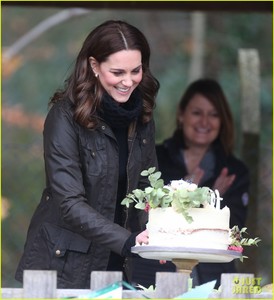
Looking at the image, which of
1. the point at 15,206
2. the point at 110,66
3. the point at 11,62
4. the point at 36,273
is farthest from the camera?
the point at 11,62

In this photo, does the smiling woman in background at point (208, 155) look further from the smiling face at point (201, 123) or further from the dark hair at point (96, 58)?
the dark hair at point (96, 58)

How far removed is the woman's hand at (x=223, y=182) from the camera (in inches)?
310

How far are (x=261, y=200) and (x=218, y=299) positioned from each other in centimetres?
749

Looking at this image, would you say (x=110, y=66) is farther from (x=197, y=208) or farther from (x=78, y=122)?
(x=197, y=208)

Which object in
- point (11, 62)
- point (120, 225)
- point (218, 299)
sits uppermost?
point (11, 62)

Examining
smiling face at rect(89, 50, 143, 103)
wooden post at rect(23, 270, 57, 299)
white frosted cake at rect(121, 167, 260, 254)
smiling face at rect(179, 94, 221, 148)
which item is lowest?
wooden post at rect(23, 270, 57, 299)

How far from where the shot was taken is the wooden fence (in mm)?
4086

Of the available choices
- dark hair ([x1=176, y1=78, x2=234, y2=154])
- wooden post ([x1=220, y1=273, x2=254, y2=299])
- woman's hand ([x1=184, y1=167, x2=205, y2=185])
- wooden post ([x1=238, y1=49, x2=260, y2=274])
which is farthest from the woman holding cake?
wooden post ([x1=238, y1=49, x2=260, y2=274])

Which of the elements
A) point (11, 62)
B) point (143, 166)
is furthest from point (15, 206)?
point (143, 166)

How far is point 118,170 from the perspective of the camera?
536 centimetres

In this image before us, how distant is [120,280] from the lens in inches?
163

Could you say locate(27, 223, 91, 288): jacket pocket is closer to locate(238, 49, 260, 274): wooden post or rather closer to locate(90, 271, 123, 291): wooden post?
locate(90, 271, 123, 291): wooden post

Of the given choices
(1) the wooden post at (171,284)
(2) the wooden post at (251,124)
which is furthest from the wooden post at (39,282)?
(2) the wooden post at (251,124)

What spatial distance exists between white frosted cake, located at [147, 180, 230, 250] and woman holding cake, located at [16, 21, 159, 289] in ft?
1.62
